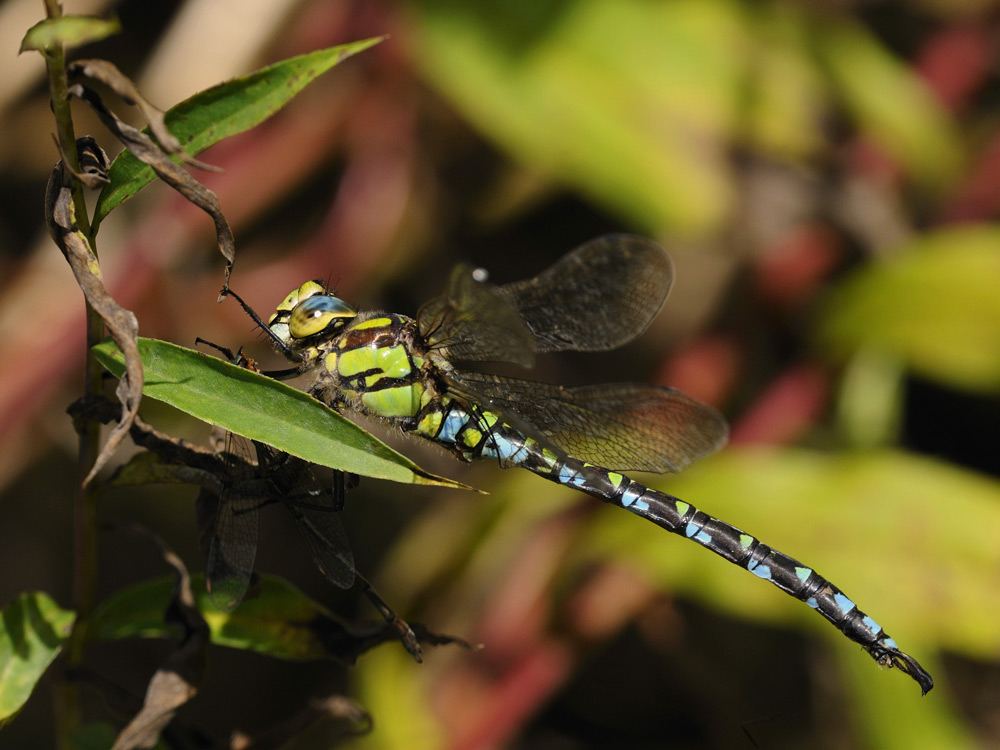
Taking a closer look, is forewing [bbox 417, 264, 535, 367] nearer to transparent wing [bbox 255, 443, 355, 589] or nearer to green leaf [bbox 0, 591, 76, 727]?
transparent wing [bbox 255, 443, 355, 589]

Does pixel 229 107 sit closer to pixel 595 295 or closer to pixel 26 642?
pixel 26 642

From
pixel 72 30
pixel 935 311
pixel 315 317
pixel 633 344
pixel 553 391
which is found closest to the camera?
pixel 72 30

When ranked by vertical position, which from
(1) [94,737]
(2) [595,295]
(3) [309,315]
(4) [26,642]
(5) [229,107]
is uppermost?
(5) [229,107]

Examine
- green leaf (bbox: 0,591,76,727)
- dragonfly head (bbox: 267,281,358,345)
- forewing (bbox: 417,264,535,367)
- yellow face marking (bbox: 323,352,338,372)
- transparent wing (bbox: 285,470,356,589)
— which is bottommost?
green leaf (bbox: 0,591,76,727)

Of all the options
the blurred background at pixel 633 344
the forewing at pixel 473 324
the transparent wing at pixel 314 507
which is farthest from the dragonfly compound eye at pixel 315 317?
the blurred background at pixel 633 344

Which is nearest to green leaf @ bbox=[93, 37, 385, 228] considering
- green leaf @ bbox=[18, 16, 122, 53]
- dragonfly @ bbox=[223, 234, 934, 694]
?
green leaf @ bbox=[18, 16, 122, 53]

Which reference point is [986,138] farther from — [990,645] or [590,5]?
[990,645]

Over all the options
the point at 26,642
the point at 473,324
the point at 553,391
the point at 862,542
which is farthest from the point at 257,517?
the point at 862,542

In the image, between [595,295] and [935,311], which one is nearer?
[595,295]
